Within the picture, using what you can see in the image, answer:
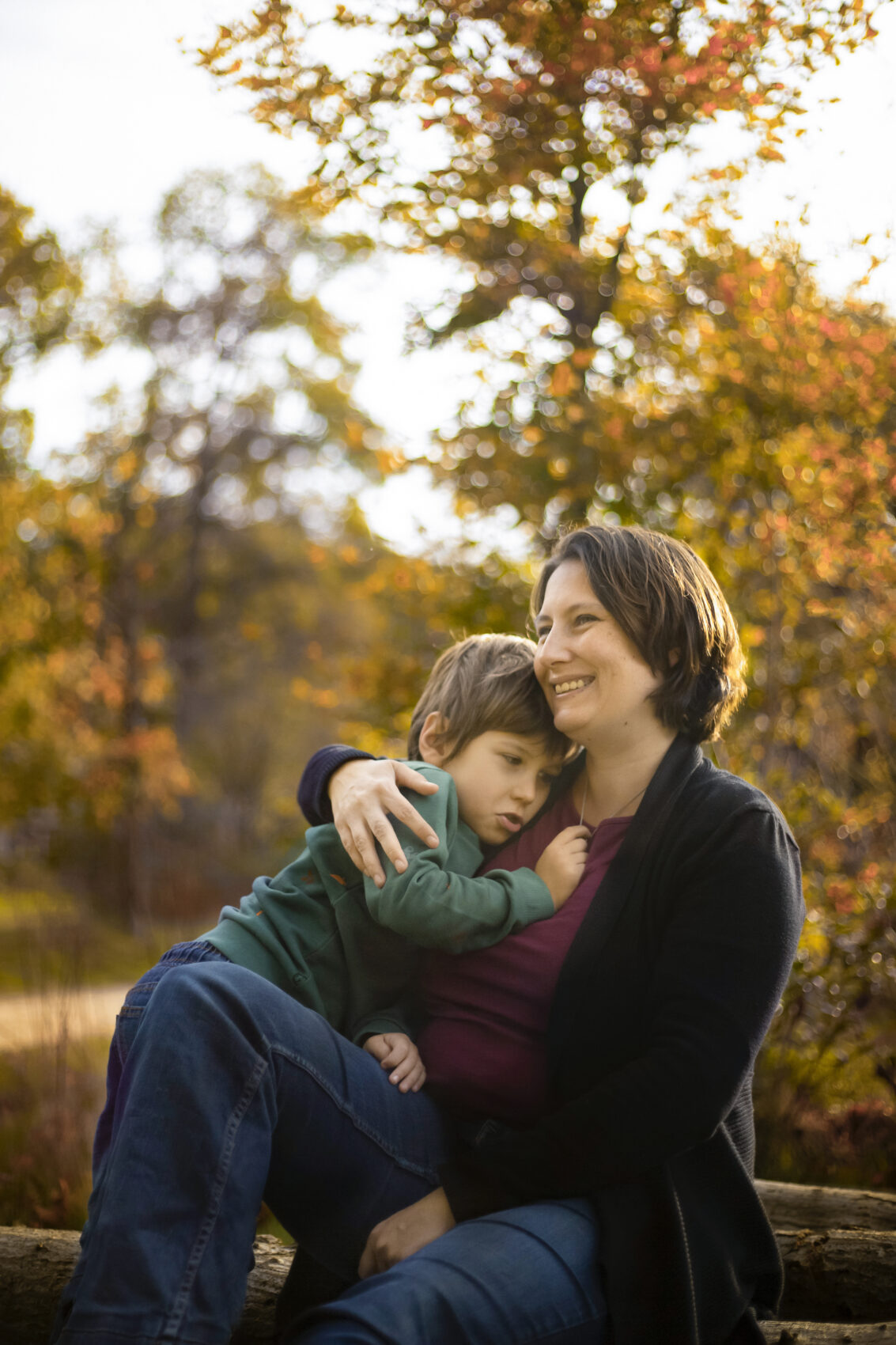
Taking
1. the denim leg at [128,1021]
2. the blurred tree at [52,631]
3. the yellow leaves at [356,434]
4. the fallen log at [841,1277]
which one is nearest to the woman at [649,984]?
the denim leg at [128,1021]

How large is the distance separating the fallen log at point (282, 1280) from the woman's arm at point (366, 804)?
95 cm

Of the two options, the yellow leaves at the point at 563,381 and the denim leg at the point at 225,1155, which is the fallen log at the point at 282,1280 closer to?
the denim leg at the point at 225,1155

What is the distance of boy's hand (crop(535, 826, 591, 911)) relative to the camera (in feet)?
5.77

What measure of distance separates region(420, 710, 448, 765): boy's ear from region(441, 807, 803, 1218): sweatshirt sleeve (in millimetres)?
608

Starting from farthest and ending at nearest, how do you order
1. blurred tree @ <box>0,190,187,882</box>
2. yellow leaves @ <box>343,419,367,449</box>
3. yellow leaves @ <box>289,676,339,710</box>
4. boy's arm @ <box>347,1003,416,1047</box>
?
blurred tree @ <box>0,190,187,882</box> < yellow leaves @ <box>289,676,339,710</box> < yellow leaves @ <box>343,419,367,449</box> < boy's arm @ <box>347,1003,416,1047</box>

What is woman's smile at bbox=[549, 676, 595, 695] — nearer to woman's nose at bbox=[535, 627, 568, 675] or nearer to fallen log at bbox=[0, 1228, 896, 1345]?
woman's nose at bbox=[535, 627, 568, 675]

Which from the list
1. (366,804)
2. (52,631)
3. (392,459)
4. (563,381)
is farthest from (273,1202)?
(52,631)

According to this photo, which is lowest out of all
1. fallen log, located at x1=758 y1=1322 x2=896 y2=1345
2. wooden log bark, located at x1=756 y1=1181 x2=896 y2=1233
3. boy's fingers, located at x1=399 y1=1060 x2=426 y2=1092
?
wooden log bark, located at x1=756 y1=1181 x2=896 y2=1233

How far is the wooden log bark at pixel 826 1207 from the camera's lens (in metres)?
2.37

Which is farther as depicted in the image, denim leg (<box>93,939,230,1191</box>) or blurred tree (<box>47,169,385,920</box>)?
blurred tree (<box>47,169,385,920</box>)

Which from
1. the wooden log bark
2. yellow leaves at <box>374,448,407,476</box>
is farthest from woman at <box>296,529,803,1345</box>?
yellow leaves at <box>374,448,407,476</box>

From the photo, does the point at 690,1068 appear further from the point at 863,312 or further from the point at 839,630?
the point at 839,630

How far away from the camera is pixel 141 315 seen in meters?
11.4

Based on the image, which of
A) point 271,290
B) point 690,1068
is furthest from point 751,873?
point 271,290
